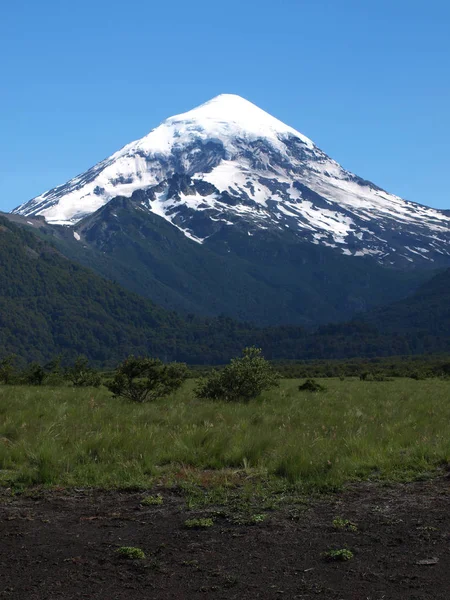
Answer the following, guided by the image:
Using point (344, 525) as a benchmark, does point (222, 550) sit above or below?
below

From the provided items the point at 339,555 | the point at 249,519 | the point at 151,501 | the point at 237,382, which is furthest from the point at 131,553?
the point at 237,382

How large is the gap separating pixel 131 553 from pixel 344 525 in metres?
2.88

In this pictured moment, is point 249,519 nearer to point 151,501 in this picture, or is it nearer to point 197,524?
point 197,524

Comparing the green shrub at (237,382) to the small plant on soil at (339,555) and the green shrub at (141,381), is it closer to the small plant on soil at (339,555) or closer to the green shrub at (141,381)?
the green shrub at (141,381)

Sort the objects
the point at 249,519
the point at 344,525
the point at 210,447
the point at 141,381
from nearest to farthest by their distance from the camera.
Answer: the point at 344,525
the point at 249,519
the point at 210,447
the point at 141,381

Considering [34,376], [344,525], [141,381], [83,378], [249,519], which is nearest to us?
[344,525]

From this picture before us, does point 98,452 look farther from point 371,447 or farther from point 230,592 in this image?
point 230,592

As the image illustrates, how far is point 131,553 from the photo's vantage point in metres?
8.95

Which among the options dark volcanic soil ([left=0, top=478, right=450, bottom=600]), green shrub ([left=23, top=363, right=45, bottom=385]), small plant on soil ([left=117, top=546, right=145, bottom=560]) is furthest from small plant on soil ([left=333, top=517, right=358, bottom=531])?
green shrub ([left=23, top=363, right=45, bottom=385])

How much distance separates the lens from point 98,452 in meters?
13.5

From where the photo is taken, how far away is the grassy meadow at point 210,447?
1230cm

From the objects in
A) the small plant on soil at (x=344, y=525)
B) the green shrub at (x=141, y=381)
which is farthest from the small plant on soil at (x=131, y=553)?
the green shrub at (x=141, y=381)

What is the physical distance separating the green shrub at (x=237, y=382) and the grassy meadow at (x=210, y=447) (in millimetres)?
8303

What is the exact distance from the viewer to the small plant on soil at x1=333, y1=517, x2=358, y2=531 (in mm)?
9789
